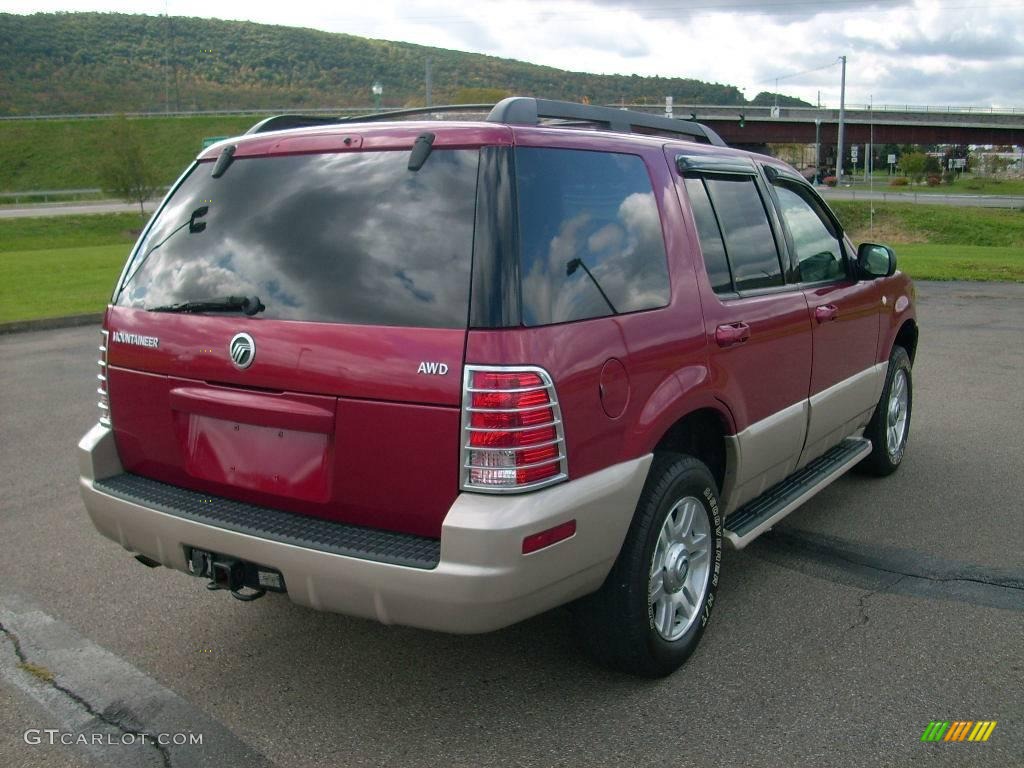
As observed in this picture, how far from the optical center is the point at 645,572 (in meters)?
3.28

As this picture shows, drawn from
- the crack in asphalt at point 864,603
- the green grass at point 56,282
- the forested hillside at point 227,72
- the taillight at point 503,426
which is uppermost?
the forested hillside at point 227,72

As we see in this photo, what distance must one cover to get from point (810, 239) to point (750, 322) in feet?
3.94

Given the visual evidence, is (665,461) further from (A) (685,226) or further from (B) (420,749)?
(B) (420,749)

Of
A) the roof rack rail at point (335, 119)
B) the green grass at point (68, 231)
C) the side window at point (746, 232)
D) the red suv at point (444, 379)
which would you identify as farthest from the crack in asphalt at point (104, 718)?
the green grass at point (68, 231)

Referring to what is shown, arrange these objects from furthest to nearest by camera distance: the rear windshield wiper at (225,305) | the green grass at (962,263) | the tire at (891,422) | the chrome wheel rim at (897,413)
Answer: the green grass at (962,263)
the chrome wheel rim at (897,413)
the tire at (891,422)
the rear windshield wiper at (225,305)

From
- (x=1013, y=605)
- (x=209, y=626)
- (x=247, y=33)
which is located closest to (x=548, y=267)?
(x=209, y=626)

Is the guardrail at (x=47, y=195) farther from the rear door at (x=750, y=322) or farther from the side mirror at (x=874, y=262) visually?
the rear door at (x=750, y=322)

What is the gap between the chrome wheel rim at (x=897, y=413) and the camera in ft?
19.5

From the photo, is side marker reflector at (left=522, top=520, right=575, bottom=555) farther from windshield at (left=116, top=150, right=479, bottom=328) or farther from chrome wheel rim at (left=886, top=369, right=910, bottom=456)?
chrome wheel rim at (left=886, top=369, right=910, bottom=456)

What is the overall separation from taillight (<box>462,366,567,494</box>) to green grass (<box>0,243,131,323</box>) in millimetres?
8763

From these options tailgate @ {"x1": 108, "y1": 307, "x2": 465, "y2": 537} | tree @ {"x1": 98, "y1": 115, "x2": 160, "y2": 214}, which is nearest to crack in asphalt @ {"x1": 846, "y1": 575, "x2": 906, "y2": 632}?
tailgate @ {"x1": 108, "y1": 307, "x2": 465, "y2": 537}

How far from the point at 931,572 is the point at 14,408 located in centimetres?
717

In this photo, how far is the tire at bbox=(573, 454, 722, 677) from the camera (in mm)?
3262

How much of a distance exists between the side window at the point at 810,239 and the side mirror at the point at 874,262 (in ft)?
0.34
